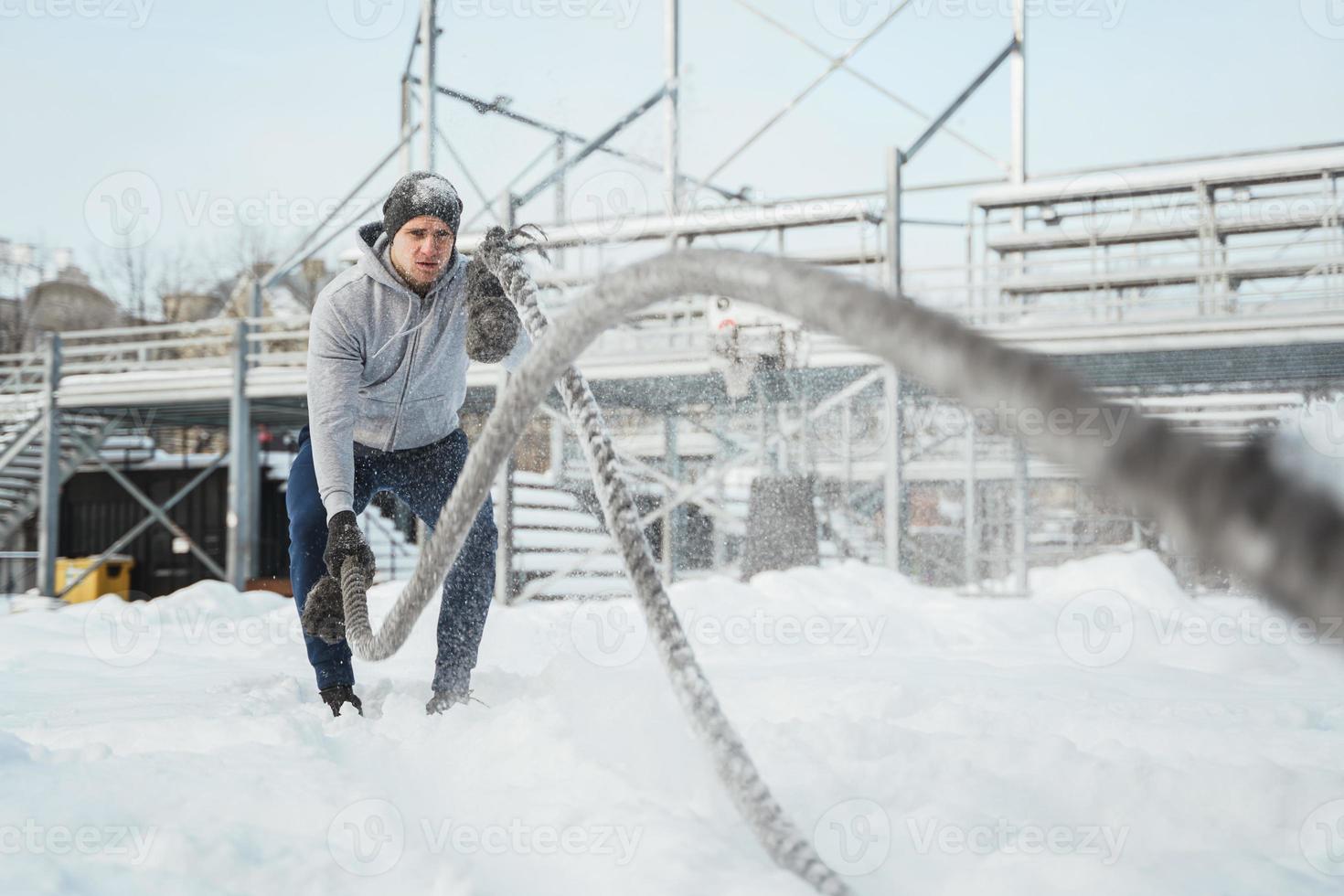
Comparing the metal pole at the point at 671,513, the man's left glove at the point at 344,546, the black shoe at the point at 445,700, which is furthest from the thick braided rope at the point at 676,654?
the metal pole at the point at 671,513

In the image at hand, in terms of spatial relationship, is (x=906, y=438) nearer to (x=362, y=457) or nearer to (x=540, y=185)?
(x=540, y=185)

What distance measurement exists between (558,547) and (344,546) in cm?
825

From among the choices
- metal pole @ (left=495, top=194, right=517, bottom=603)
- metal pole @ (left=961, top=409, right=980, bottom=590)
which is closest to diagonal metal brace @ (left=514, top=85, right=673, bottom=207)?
metal pole @ (left=495, top=194, right=517, bottom=603)

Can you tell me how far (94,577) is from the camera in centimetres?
1377

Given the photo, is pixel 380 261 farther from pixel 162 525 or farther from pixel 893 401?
pixel 162 525

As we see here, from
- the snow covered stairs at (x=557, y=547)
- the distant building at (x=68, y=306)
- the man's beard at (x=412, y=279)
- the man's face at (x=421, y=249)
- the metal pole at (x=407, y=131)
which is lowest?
the snow covered stairs at (x=557, y=547)

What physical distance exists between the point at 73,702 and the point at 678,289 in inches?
100

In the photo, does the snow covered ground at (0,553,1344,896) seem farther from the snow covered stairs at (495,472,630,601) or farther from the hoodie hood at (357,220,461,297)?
the snow covered stairs at (495,472,630,601)

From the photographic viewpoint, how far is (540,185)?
1071 cm

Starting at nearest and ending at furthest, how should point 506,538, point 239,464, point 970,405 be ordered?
1. point 970,405
2. point 506,538
3. point 239,464

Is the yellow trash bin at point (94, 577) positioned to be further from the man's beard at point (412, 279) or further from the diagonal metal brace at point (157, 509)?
the man's beard at point (412, 279)

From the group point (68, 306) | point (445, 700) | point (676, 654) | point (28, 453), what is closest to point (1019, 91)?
point (445, 700)

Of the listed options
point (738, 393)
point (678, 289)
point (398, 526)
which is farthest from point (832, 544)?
point (678, 289)

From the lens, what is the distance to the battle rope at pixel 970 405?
599mm
